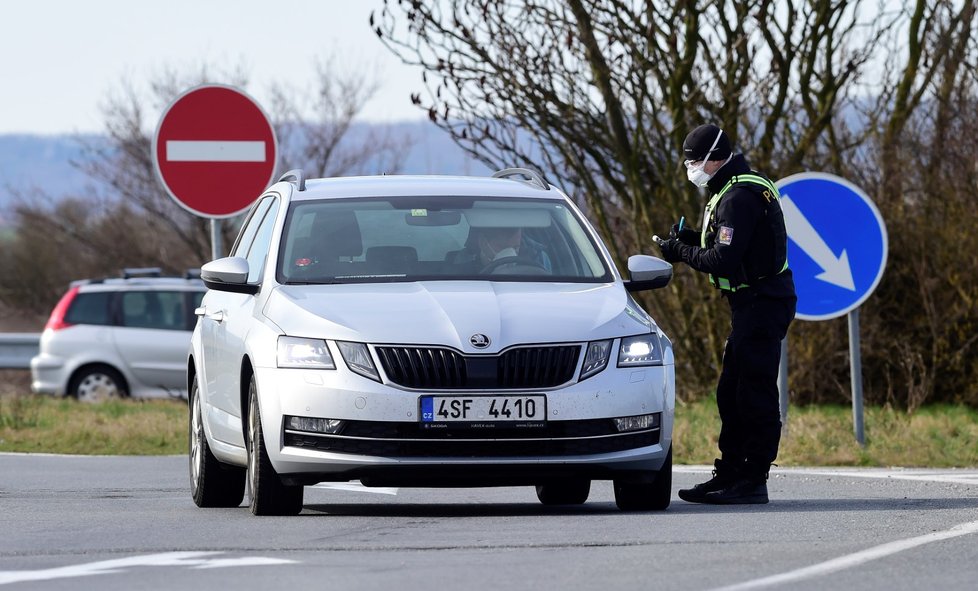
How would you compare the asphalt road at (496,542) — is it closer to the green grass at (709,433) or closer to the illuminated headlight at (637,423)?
the illuminated headlight at (637,423)

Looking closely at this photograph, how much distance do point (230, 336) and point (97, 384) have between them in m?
15.3

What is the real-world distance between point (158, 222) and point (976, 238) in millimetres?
26949

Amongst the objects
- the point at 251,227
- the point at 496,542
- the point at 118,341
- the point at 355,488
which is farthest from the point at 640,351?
the point at 118,341

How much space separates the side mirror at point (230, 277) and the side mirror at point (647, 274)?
69.4 inches

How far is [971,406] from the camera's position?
54.0 ft

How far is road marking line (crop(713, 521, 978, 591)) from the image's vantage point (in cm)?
614

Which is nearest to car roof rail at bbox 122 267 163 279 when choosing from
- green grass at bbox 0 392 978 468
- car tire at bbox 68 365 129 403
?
car tire at bbox 68 365 129 403

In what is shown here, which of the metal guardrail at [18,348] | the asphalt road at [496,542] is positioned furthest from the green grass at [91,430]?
the metal guardrail at [18,348]

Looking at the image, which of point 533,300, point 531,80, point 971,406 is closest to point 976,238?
point 971,406

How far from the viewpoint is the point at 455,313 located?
8.46m

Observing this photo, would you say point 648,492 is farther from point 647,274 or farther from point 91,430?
point 91,430

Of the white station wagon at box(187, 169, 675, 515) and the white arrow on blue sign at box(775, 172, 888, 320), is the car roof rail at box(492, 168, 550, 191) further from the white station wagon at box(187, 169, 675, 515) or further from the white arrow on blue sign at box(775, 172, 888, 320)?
the white arrow on blue sign at box(775, 172, 888, 320)

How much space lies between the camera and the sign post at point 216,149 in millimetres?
13289

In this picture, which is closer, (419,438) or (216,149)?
(419,438)
